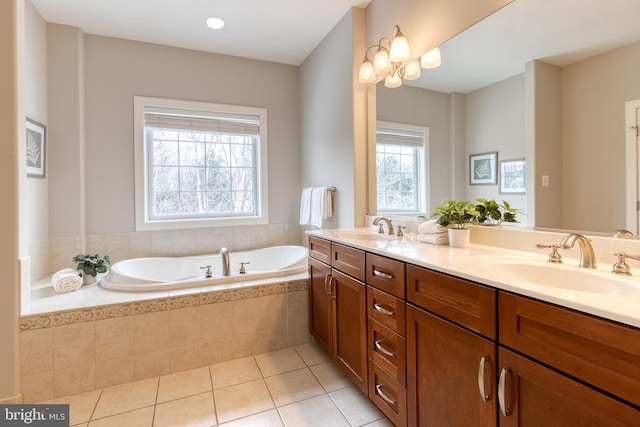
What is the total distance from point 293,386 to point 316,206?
1467mm

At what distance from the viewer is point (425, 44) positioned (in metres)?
1.86

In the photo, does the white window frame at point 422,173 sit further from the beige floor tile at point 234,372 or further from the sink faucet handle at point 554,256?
the beige floor tile at point 234,372

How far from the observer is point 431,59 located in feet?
6.03

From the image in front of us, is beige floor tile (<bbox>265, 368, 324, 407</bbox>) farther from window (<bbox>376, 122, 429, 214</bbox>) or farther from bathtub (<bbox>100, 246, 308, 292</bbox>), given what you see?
window (<bbox>376, 122, 429, 214</bbox>)

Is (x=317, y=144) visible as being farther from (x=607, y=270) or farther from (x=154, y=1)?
(x=607, y=270)

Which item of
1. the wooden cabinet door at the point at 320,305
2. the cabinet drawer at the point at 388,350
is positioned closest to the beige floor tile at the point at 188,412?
the wooden cabinet door at the point at 320,305

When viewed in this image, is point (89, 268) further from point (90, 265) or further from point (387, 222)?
point (387, 222)

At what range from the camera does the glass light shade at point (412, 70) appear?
1.95m

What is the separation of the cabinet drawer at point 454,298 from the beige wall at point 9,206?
200 cm

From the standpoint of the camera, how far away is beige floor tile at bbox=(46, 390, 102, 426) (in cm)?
154

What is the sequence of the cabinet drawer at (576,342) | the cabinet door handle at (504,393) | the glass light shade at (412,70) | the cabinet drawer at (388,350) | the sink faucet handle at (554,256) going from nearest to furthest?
1. the cabinet drawer at (576,342)
2. the cabinet door handle at (504,393)
3. the sink faucet handle at (554,256)
4. the cabinet drawer at (388,350)
5. the glass light shade at (412,70)

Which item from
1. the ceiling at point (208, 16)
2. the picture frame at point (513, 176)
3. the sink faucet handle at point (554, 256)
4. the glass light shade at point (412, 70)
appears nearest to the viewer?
the sink faucet handle at point (554, 256)

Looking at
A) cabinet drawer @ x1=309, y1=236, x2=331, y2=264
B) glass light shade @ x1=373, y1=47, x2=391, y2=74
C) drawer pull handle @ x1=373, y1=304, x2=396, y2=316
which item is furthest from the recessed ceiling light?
drawer pull handle @ x1=373, y1=304, x2=396, y2=316

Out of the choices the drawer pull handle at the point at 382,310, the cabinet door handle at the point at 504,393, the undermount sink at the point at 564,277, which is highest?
the undermount sink at the point at 564,277
